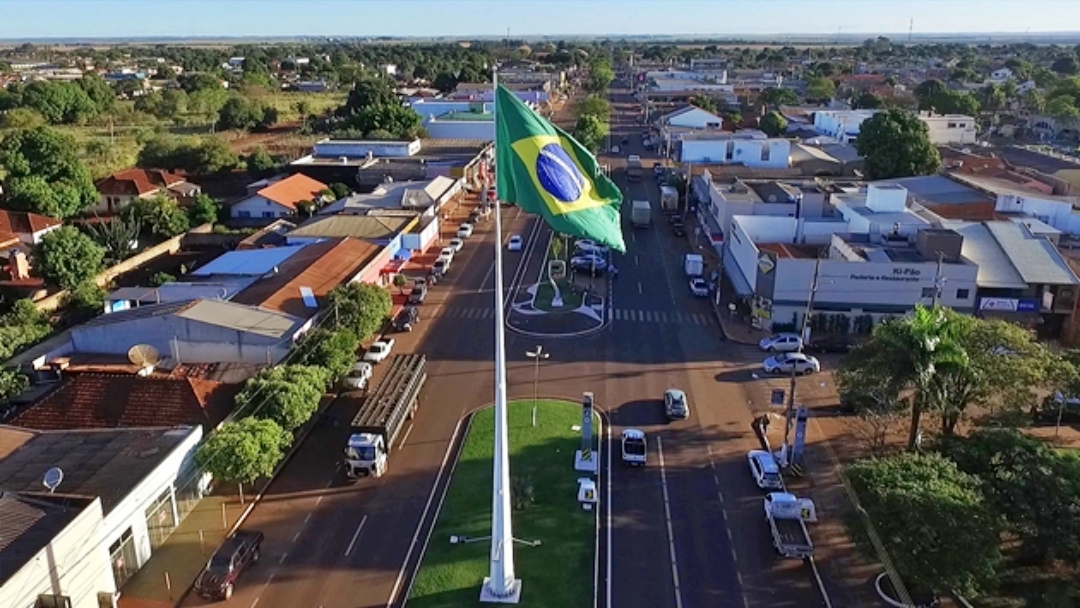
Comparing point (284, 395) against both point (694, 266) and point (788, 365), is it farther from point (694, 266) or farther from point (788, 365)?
point (694, 266)

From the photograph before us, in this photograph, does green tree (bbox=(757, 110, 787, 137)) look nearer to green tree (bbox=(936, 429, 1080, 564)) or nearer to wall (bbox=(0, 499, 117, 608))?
green tree (bbox=(936, 429, 1080, 564))

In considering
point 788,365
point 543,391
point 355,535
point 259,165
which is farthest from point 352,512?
point 259,165

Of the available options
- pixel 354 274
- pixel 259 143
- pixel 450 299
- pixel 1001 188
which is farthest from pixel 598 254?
pixel 259 143

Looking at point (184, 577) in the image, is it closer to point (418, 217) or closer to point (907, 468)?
point (907, 468)

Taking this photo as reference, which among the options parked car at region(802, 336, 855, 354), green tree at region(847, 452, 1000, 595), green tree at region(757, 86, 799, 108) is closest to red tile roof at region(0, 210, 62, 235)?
parked car at region(802, 336, 855, 354)

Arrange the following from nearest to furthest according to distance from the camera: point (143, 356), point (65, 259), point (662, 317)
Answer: point (143, 356)
point (662, 317)
point (65, 259)

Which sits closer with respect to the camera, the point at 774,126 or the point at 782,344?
the point at 782,344
